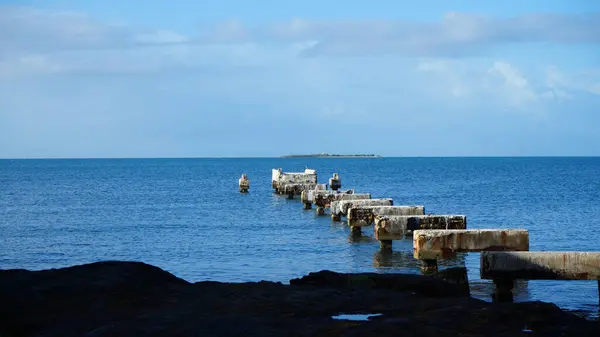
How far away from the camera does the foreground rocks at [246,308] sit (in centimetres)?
771

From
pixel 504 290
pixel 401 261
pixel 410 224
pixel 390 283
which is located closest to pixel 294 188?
pixel 401 261

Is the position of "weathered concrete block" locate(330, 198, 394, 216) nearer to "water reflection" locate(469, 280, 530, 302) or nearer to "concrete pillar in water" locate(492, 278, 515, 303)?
"water reflection" locate(469, 280, 530, 302)

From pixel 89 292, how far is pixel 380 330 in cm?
326

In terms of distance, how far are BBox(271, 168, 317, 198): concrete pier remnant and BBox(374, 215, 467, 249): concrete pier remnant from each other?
110ft

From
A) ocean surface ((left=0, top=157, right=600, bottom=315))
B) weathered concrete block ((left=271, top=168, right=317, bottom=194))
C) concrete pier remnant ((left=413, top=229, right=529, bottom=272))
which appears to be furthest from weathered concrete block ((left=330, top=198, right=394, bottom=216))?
weathered concrete block ((left=271, top=168, right=317, bottom=194))

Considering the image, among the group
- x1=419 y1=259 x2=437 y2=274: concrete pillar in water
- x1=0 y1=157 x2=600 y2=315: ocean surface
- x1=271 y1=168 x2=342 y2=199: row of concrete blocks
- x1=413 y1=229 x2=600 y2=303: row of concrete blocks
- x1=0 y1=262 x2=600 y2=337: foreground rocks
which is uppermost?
x1=271 y1=168 x2=342 y2=199: row of concrete blocks

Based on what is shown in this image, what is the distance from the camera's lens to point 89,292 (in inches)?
356

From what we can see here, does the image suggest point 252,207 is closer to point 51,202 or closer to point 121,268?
point 51,202

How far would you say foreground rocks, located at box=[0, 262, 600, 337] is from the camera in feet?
25.3

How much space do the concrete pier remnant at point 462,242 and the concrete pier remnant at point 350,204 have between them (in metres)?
13.6

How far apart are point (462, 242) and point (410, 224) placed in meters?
5.46

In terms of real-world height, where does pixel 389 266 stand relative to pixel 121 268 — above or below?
below

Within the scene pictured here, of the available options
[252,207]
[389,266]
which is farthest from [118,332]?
[252,207]

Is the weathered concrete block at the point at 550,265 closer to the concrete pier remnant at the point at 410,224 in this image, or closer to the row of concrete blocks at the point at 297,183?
the concrete pier remnant at the point at 410,224
